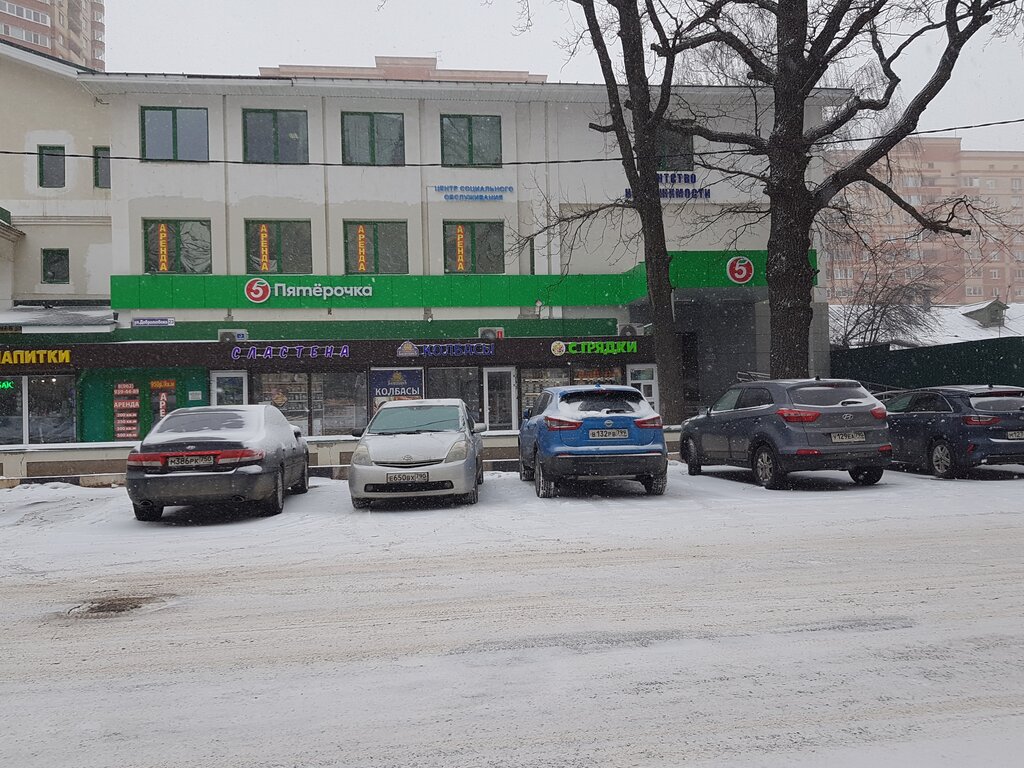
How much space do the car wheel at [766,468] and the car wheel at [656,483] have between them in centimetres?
168

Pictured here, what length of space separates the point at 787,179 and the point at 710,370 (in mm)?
10913

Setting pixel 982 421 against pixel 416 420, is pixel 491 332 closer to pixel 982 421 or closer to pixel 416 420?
pixel 416 420

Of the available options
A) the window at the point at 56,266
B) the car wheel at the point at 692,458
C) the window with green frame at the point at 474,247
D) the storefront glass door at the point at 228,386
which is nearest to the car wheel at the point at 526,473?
the car wheel at the point at 692,458

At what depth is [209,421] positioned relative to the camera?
1170cm

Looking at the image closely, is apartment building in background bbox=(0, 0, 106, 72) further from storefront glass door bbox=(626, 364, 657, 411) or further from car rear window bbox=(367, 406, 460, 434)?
car rear window bbox=(367, 406, 460, 434)

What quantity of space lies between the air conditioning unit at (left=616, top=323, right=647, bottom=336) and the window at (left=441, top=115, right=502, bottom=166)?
21.3ft

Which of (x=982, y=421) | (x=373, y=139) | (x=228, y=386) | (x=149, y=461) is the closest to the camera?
(x=149, y=461)

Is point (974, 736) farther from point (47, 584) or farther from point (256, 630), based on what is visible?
point (47, 584)

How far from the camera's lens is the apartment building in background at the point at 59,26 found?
87.6 meters

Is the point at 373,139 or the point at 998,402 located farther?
the point at 373,139

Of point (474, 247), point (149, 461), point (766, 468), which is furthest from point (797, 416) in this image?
point (474, 247)

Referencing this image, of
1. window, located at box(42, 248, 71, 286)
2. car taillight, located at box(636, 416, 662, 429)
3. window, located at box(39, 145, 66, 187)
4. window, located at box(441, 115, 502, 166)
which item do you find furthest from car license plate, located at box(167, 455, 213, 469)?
window, located at box(39, 145, 66, 187)

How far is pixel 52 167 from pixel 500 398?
16889mm

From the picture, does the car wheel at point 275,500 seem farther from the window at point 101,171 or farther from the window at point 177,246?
the window at point 101,171
